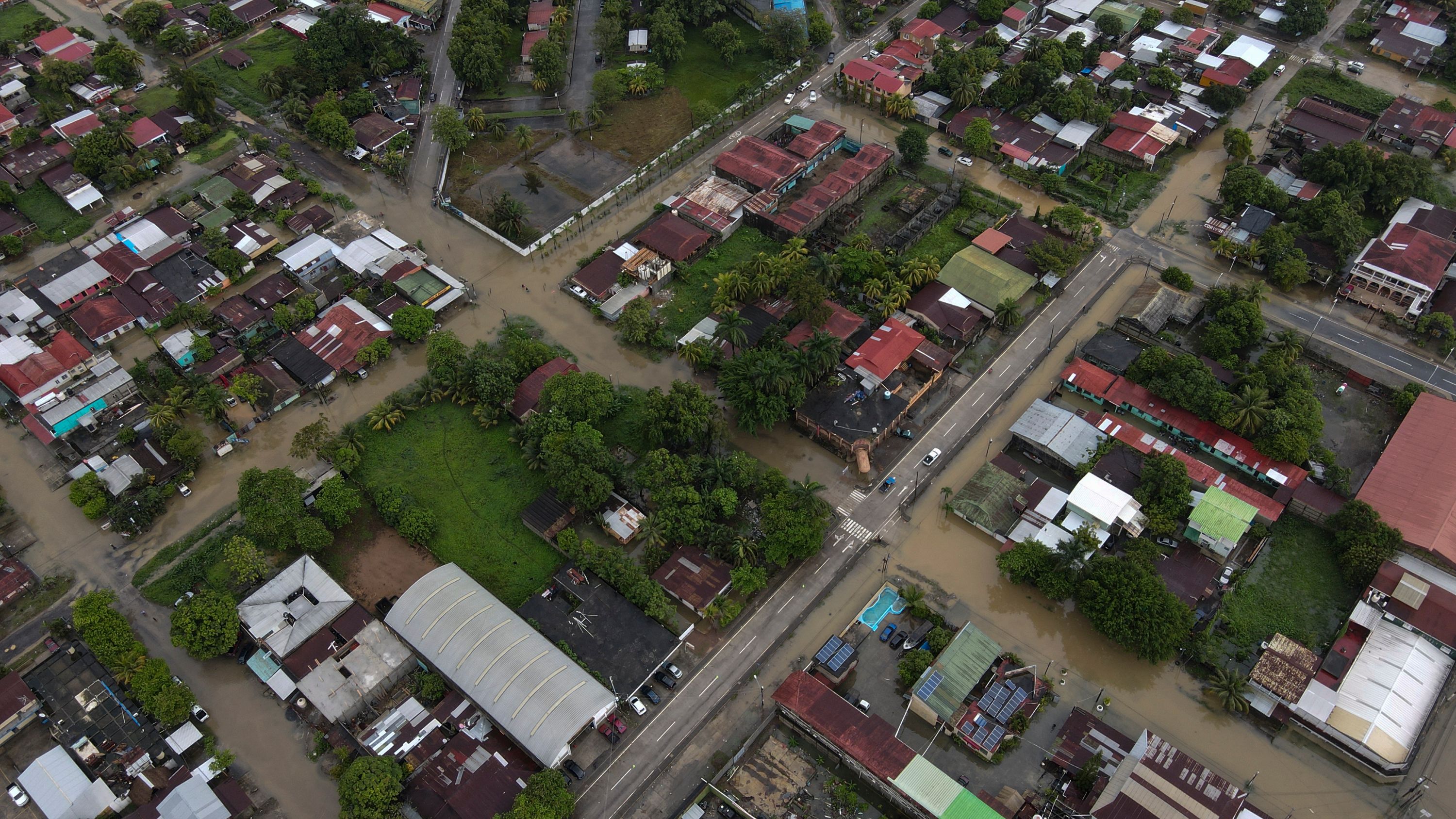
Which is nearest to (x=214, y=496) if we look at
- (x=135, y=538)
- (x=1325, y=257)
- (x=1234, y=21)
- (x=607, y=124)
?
(x=135, y=538)

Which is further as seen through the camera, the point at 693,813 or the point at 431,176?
the point at 431,176

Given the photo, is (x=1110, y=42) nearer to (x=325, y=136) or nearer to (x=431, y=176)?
(x=431, y=176)

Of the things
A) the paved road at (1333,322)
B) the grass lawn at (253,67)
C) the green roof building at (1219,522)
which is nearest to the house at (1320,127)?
the paved road at (1333,322)

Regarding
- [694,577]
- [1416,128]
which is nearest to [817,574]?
[694,577]

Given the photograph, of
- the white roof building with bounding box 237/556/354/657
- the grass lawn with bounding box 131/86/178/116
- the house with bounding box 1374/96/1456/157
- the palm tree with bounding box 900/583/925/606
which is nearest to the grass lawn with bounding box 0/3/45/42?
the grass lawn with bounding box 131/86/178/116

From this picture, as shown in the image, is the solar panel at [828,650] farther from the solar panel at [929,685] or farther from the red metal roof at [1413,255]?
the red metal roof at [1413,255]

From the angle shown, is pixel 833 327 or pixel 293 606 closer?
pixel 293 606

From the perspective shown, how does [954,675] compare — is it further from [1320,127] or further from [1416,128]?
[1416,128]
